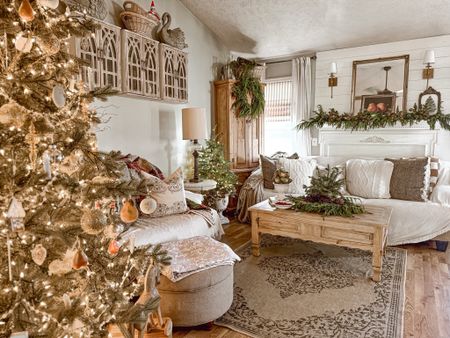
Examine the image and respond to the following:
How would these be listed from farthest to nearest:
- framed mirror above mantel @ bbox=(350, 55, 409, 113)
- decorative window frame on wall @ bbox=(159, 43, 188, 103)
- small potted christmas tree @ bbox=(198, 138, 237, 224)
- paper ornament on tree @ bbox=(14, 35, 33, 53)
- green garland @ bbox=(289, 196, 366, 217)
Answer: framed mirror above mantel @ bbox=(350, 55, 409, 113), small potted christmas tree @ bbox=(198, 138, 237, 224), decorative window frame on wall @ bbox=(159, 43, 188, 103), green garland @ bbox=(289, 196, 366, 217), paper ornament on tree @ bbox=(14, 35, 33, 53)

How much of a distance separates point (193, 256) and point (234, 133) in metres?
2.77

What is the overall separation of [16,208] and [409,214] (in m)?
3.44

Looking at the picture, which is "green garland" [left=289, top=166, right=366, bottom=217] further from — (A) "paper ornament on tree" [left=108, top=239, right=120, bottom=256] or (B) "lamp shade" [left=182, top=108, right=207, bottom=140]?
(A) "paper ornament on tree" [left=108, top=239, right=120, bottom=256]

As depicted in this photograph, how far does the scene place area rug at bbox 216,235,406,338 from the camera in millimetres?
2016

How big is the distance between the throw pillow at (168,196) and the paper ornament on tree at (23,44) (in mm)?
1701

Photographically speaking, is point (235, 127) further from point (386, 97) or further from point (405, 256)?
point (405, 256)

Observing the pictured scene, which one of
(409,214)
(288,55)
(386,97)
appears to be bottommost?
(409,214)

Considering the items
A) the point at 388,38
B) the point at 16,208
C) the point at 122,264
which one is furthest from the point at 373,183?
the point at 16,208

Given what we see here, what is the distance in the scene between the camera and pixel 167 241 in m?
2.48

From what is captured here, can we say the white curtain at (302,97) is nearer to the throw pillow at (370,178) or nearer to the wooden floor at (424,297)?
the throw pillow at (370,178)

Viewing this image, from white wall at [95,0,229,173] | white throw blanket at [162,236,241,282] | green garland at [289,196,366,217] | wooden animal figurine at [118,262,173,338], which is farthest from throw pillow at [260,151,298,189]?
wooden animal figurine at [118,262,173,338]

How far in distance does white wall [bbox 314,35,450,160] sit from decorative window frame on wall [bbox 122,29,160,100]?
2.50 meters

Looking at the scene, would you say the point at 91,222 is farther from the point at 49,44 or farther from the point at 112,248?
the point at 49,44

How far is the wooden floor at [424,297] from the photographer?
77.5 inches
